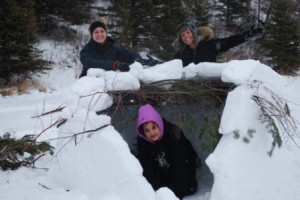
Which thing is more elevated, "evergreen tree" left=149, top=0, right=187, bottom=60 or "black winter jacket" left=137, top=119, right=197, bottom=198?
"evergreen tree" left=149, top=0, right=187, bottom=60

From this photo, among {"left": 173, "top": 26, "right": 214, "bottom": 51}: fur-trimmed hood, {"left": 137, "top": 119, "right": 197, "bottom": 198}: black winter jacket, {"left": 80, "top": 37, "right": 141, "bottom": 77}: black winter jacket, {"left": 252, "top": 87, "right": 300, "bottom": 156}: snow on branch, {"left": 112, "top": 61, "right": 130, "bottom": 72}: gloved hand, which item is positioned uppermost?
{"left": 173, "top": 26, "right": 214, "bottom": 51}: fur-trimmed hood

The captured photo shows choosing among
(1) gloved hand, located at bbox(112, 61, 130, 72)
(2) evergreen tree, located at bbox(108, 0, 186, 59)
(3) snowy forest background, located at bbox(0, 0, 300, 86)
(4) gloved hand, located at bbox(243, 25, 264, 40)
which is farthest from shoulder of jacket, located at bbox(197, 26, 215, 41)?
(2) evergreen tree, located at bbox(108, 0, 186, 59)

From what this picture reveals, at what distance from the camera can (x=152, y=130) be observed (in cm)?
353

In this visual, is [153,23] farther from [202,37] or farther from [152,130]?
[152,130]

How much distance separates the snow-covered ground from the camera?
112 inches

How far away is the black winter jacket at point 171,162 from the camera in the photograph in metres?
3.50

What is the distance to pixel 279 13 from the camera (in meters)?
13.9

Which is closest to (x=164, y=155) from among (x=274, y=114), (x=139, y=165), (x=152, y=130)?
(x=152, y=130)

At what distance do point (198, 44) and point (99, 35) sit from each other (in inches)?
43.9

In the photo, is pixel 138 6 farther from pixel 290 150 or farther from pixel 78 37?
pixel 290 150

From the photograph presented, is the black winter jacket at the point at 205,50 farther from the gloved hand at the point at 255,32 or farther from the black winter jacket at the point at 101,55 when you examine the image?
the black winter jacket at the point at 101,55

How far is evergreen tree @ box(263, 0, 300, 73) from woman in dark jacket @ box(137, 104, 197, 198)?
1097 centimetres

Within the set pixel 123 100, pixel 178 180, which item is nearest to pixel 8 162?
pixel 123 100

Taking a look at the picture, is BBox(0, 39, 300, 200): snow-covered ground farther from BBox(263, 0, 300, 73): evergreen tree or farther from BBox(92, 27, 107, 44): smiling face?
BBox(263, 0, 300, 73): evergreen tree
